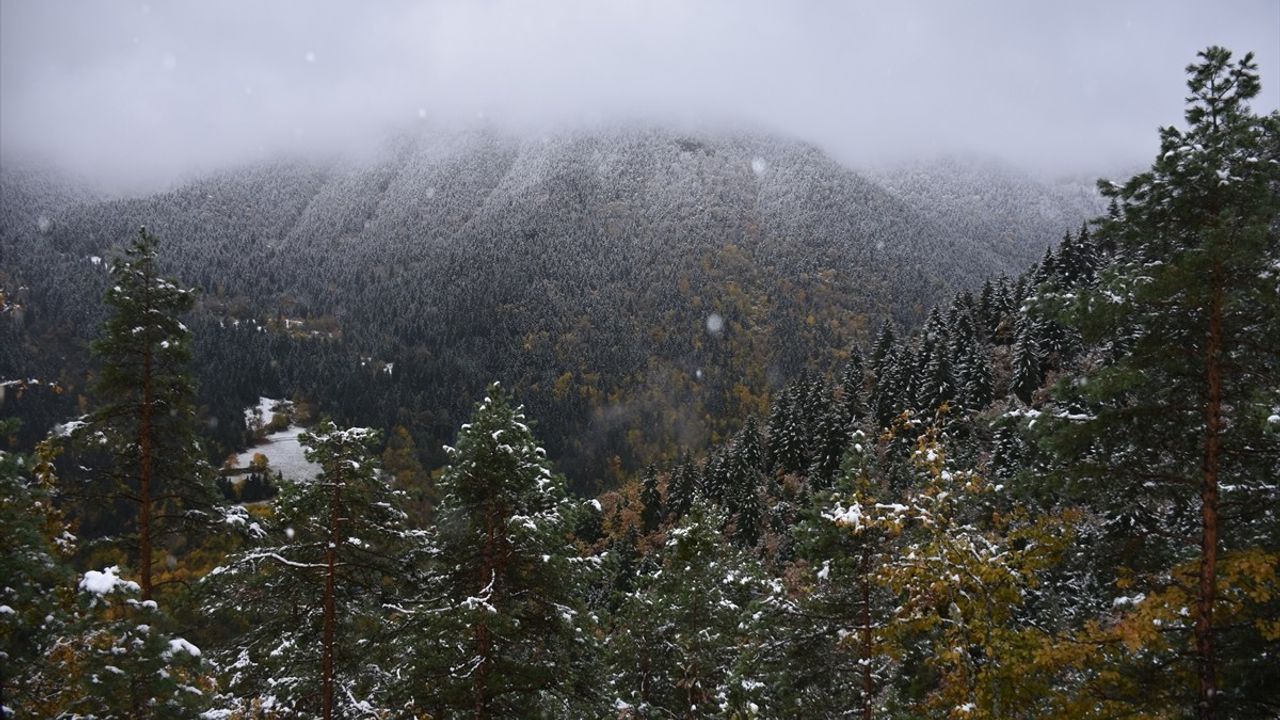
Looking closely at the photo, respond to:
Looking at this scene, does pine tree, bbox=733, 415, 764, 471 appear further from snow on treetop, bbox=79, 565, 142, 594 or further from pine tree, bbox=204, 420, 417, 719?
snow on treetop, bbox=79, 565, 142, 594

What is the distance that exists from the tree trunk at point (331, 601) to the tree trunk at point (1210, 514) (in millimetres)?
12948

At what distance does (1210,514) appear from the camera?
7.76m

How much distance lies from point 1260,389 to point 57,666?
14276 millimetres

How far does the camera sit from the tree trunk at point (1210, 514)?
7.39m

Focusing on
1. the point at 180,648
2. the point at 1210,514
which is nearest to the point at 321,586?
the point at 180,648

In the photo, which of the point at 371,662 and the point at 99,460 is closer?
the point at 99,460

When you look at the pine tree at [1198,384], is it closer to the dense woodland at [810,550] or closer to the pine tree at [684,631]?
the dense woodland at [810,550]

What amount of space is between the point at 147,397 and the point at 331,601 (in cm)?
487

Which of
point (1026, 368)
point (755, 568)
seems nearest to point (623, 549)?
point (1026, 368)

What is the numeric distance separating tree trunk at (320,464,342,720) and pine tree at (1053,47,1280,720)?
39.3 ft

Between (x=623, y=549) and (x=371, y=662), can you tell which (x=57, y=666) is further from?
(x=623, y=549)

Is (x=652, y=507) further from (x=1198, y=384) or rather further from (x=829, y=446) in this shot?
(x=1198, y=384)

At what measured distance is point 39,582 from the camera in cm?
763

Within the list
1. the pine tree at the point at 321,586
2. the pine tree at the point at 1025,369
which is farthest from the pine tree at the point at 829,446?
the pine tree at the point at 321,586
